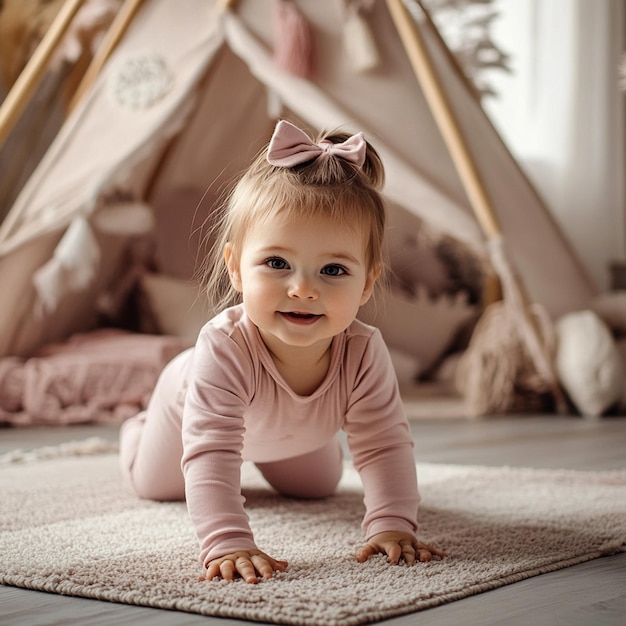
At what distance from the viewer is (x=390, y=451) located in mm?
1243

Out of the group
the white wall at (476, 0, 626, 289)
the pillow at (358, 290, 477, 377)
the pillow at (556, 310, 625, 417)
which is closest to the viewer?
the pillow at (556, 310, 625, 417)

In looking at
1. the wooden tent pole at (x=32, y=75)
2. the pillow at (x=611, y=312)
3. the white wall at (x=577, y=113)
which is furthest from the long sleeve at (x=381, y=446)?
the white wall at (x=577, y=113)

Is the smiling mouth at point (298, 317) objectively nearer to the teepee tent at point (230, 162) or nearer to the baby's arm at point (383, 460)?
the baby's arm at point (383, 460)

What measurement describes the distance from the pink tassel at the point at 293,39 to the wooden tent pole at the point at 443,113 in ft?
0.83

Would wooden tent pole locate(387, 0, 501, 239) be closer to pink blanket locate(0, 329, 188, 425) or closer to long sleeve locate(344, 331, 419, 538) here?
pink blanket locate(0, 329, 188, 425)

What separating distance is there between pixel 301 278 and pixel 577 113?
3162mm

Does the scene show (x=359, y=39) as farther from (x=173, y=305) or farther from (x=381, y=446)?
(x=381, y=446)

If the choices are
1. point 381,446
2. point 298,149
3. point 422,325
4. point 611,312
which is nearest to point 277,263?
point 298,149

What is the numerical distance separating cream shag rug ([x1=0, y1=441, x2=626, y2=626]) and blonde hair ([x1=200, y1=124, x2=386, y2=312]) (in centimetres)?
38

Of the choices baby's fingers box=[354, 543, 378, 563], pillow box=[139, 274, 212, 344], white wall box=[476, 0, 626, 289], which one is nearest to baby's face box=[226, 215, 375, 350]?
baby's fingers box=[354, 543, 378, 563]

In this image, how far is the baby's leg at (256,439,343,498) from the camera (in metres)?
1.51

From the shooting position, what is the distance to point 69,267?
2662mm

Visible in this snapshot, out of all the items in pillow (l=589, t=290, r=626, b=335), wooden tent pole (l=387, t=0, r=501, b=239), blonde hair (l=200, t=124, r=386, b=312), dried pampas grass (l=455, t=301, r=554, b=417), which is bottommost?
dried pampas grass (l=455, t=301, r=554, b=417)

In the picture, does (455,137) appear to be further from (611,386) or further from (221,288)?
(221,288)
